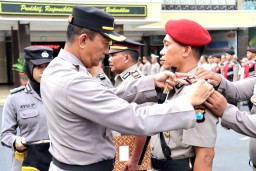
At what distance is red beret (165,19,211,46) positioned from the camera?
2197 millimetres

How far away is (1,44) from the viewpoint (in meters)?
22.4

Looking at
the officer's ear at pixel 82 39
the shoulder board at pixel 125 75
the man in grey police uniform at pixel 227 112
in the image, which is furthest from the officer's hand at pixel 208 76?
the shoulder board at pixel 125 75

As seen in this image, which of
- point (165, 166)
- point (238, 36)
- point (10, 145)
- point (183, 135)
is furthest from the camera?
point (238, 36)

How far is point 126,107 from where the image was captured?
176cm

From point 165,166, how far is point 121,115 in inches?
30.2

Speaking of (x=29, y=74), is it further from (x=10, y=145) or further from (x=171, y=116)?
(x=171, y=116)

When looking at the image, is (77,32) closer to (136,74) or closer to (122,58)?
(136,74)

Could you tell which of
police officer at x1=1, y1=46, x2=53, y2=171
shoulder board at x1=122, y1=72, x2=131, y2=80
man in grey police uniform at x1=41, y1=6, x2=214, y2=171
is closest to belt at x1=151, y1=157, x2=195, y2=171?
man in grey police uniform at x1=41, y1=6, x2=214, y2=171

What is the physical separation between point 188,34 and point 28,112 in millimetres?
1478

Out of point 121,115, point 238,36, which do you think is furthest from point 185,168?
point 238,36

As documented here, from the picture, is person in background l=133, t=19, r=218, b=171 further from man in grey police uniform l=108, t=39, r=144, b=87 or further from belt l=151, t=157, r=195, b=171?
man in grey police uniform l=108, t=39, r=144, b=87

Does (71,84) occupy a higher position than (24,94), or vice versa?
(71,84)

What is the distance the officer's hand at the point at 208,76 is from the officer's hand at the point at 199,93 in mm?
299

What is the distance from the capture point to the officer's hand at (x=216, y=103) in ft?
6.76
